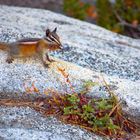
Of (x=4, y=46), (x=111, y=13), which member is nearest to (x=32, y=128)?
(x=4, y=46)

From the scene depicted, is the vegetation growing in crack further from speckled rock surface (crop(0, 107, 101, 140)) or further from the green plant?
the green plant

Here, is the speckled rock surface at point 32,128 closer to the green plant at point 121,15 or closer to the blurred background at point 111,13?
the blurred background at point 111,13

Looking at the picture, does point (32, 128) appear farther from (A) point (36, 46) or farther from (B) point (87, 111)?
(A) point (36, 46)

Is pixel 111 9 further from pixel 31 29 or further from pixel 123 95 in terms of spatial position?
pixel 123 95

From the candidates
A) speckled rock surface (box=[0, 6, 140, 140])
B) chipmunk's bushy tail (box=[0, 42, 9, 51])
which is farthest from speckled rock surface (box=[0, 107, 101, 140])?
chipmunk's bushy tail (box=[0, 42, 9, 51])

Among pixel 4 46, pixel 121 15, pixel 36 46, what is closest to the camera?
pixel 36 46

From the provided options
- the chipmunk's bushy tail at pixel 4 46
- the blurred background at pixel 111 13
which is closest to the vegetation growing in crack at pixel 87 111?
the chipmunk's bushy tail at pixel 4 46
